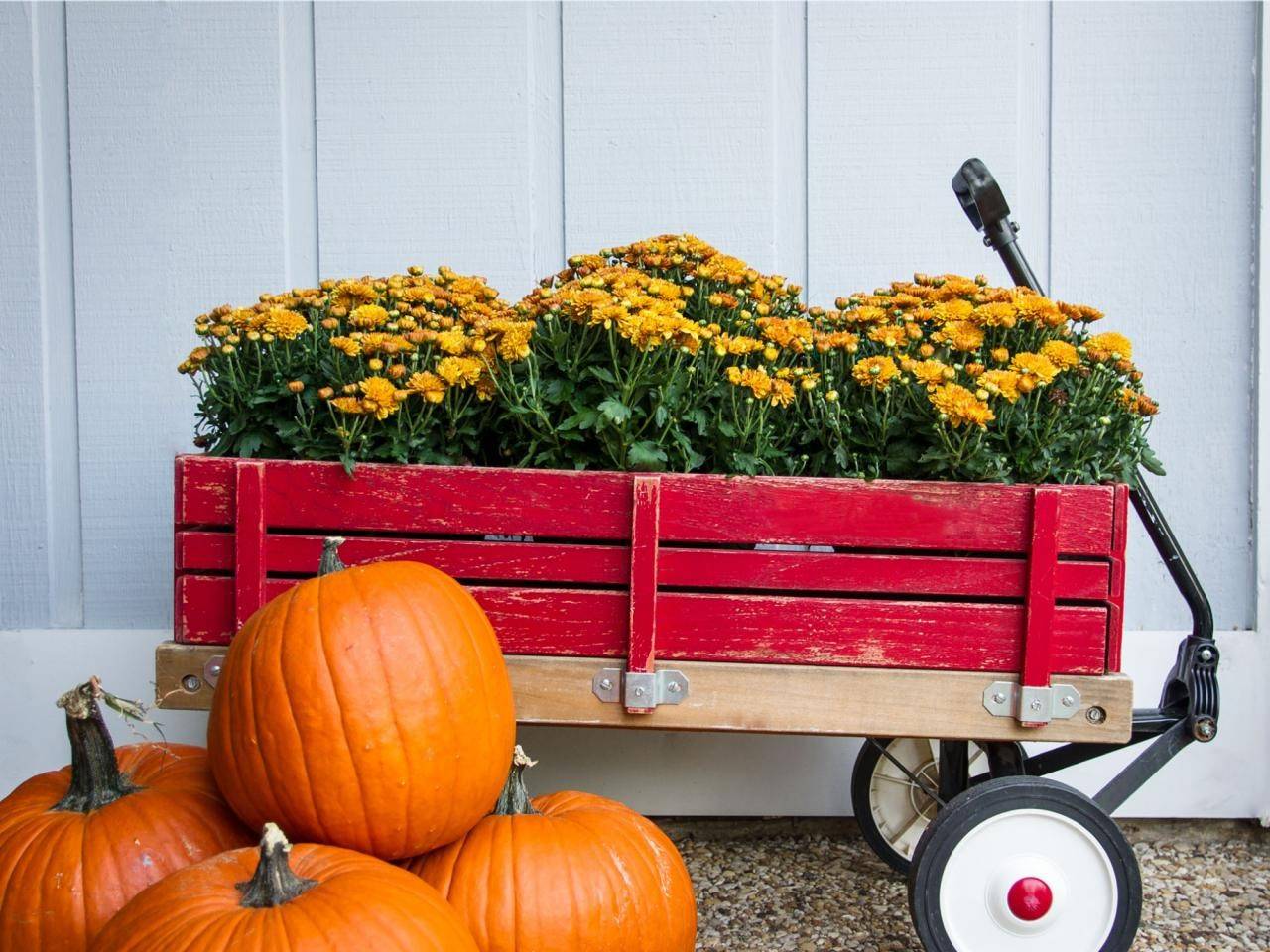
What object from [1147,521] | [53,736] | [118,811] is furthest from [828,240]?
[53,736]

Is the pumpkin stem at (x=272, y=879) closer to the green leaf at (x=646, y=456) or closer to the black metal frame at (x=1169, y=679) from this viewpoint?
the green leaf at (x=646, y=456)

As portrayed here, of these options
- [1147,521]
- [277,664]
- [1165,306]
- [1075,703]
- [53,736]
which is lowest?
[53,736]

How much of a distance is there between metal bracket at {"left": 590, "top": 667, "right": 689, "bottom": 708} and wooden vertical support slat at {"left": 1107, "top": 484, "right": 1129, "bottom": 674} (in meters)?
0.69

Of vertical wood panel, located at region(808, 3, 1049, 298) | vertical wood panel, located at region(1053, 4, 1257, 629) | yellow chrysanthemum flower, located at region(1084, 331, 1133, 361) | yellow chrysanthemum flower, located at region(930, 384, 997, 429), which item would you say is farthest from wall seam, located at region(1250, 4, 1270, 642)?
yellow chrysanthemum flower, located at region(930, 384, 997, 429)

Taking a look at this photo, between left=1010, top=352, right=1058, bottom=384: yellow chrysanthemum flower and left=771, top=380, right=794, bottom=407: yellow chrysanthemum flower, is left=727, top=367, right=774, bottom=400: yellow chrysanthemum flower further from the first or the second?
left=1010, top=352, right=1058, bottom=384: yellow chrysanthemum flower

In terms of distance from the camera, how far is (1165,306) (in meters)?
2.77

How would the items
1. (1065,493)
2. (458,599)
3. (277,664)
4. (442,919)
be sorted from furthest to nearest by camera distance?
(1065,493)
(458,599)
(277,664)
(442,919)

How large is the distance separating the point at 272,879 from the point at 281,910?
39mm

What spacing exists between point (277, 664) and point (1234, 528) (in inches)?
92.5

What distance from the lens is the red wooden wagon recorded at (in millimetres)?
1776

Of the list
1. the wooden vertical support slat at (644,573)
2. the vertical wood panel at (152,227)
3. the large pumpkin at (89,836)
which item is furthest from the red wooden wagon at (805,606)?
the vertical wood panel at (152,227)

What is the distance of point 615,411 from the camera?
1744 mm

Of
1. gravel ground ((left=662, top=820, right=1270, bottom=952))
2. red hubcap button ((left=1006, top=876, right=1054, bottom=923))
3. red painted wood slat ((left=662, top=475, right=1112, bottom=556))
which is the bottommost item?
gravel ground ((left=662, top=820, right=1270, bottom=952))

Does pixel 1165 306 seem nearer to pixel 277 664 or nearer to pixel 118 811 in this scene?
pixel 277 664
